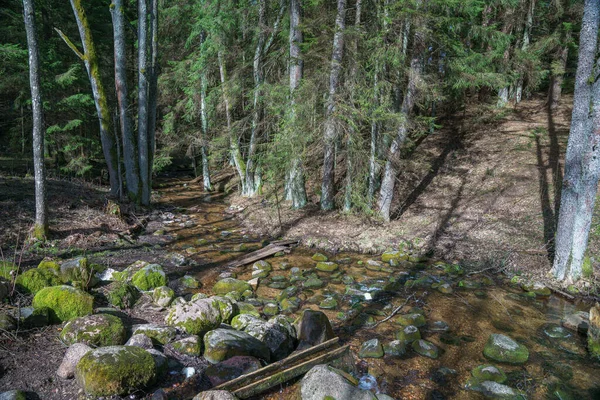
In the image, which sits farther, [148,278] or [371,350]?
[148,278]

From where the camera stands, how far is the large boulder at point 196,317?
4.69 metres

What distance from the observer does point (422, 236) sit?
31.0 ft

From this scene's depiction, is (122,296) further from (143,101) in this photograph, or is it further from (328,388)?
(143,101)

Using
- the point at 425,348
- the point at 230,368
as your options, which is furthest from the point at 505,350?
the point at 230,368

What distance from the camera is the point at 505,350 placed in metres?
4.79

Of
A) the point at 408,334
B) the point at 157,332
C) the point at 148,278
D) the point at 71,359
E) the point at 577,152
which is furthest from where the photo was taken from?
the point at 577,152

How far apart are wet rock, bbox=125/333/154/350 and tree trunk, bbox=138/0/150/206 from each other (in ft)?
31.0

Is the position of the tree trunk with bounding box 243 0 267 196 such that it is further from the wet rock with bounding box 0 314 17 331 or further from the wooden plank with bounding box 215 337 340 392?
the wet rock with bounding box 0 314 17 331

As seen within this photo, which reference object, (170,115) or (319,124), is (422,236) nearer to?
(319,124)

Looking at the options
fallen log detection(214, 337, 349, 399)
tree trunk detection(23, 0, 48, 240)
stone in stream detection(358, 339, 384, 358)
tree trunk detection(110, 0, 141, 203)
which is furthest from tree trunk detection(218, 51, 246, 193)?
fallen log detection(214, 337, 349, 399)

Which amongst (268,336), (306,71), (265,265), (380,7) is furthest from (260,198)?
(268,336)

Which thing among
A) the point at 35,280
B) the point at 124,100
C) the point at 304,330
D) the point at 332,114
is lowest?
the point at 304,330

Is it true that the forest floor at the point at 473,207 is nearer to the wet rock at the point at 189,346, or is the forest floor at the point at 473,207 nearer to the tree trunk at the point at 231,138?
the tree trunk at the point at 231,138

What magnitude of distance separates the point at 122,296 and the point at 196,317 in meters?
1.47
